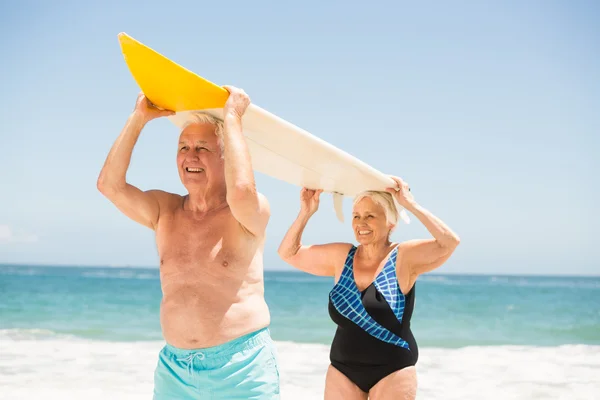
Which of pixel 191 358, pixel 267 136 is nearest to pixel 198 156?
pixel 267 136

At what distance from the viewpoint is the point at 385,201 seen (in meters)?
4.13

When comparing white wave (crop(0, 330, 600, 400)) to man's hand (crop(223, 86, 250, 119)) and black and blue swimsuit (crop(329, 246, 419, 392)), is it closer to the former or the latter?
black and blue swimsuit (crop(329, 246, 419, 392))

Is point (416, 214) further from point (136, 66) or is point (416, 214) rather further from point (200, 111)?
point (136, 66)

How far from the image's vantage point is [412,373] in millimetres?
3748

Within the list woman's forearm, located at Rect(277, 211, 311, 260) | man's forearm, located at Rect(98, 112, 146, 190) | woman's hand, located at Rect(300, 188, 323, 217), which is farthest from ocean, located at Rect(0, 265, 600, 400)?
man's forearm, located at Rect(98, 112, 146, 190)

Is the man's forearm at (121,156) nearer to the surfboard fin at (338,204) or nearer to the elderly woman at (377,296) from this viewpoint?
the elderly woman at (377,296)

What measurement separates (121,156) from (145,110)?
0.26 m

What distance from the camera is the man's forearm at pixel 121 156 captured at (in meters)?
3.02

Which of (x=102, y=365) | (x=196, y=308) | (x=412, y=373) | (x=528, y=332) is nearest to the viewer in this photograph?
(x=196, y=308)

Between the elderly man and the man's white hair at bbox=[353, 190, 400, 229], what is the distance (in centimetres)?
115

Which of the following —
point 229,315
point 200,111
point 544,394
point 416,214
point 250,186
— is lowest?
point 544,394

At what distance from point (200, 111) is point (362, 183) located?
133cm

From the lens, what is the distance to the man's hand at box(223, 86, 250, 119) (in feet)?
9.16

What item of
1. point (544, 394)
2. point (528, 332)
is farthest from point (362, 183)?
point (528, 332)
